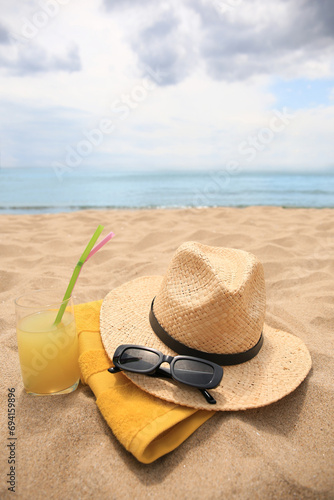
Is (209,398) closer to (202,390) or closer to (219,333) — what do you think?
(202,390)

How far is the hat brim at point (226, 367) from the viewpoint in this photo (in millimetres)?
1192

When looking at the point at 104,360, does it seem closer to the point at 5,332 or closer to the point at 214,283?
the point at 214,283

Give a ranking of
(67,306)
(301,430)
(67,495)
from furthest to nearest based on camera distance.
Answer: (67,306) < (301,430) < (67,495)

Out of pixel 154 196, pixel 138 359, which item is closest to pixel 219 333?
pixel 138 359

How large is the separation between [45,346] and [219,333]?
2.22 feet

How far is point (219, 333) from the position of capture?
128 cm

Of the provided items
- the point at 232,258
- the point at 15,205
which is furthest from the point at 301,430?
the point at 15,205

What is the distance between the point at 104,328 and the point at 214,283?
61 cm

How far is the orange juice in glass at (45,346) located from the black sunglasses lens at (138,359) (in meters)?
0.23

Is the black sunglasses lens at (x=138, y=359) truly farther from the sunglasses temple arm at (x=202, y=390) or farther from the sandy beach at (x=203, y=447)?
the sandy beach at (x=203, y=447)

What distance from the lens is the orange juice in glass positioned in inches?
49.1

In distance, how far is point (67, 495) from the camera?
974 mm

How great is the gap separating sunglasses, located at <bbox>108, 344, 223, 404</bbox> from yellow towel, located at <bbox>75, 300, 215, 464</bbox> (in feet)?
0.25

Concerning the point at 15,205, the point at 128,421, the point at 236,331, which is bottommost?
the point at 15,205
